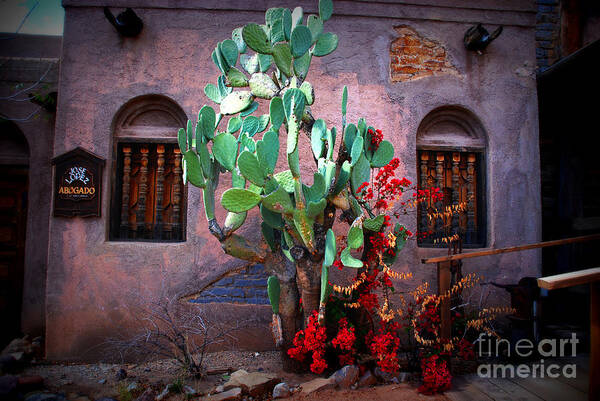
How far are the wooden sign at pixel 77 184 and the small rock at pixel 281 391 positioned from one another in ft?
9.18

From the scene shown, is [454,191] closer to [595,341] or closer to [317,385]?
[595,341]

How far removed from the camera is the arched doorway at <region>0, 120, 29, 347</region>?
4508 mm

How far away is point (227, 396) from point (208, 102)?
310cm

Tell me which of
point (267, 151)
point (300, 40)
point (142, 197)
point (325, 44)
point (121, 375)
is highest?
point (325, 44)

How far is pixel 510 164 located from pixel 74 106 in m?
5.28

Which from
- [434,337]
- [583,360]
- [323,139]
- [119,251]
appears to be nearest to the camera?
[323,139]

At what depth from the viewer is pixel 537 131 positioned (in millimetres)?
4441

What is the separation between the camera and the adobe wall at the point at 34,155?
4.41 metres

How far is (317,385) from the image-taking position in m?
2.92

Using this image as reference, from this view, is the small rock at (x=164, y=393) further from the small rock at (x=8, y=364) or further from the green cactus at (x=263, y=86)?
the green cactus at (x=263, y=86)

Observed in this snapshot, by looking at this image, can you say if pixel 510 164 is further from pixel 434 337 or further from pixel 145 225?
pixel 145 225

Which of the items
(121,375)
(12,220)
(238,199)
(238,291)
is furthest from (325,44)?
(12,220)

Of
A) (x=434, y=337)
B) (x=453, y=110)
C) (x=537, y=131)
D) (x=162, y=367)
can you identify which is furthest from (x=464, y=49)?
(x=162, y=367)

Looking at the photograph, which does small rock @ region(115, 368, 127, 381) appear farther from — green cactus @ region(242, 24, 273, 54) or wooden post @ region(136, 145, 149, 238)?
green cactus @ region(242, 24, 273, 54)
